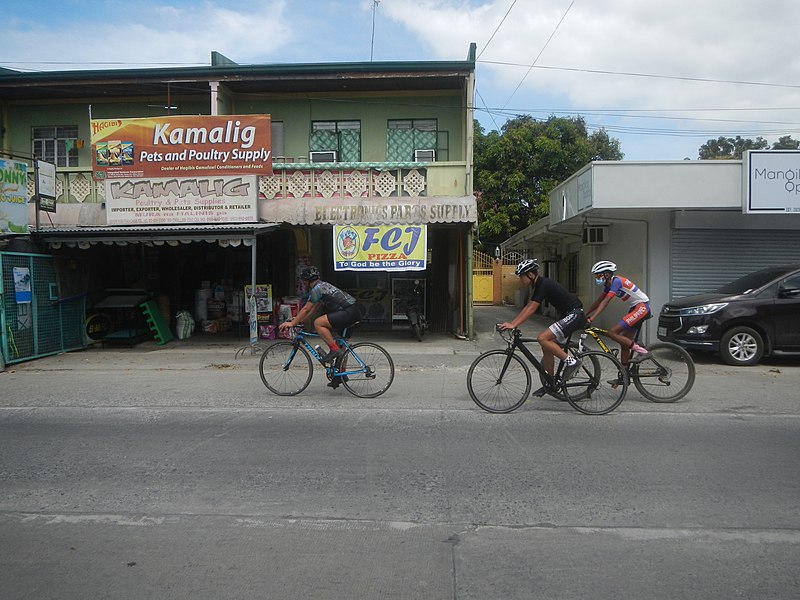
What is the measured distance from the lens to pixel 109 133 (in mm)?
13922

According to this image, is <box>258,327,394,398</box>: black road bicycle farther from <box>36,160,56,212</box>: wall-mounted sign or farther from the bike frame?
<box>36,160,56,212</box>: wall-mounted sign

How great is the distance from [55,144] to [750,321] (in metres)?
17.0

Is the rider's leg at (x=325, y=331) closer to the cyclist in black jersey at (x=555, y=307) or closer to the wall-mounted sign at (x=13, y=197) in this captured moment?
the cyclist in black jersey at (x=555, y=307)

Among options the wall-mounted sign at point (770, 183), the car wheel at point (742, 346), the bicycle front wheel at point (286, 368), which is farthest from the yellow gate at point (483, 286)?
the bicycle front wheel at point (286, 368)

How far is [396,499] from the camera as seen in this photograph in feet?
15.5

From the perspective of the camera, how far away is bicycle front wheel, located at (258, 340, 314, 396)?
841 centimetres

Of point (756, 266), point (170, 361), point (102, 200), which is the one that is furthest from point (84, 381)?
point (756, 266)

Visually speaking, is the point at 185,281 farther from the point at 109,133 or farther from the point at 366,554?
the point at 366,554

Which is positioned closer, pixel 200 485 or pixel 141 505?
pixel 141 505

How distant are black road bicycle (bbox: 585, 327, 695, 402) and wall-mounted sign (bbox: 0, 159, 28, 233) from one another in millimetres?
10748

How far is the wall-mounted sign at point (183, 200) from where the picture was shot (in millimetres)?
13844

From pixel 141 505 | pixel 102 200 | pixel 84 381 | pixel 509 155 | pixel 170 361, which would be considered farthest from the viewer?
pixel 509 155

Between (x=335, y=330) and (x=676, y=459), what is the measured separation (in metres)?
4.32

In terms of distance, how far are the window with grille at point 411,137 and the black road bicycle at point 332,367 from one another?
29.0ft
